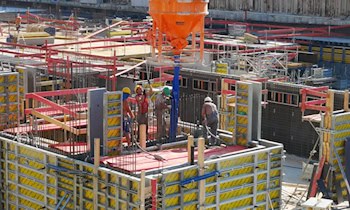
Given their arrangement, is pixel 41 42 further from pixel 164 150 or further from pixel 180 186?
pixel 180 186

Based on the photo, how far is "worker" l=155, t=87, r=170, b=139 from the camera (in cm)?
2119

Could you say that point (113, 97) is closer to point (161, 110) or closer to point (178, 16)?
point (161, 110)

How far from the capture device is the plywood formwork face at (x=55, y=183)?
709 inches

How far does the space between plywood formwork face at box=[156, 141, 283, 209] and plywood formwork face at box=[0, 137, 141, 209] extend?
889 millimetres

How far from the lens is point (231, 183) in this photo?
752 inches

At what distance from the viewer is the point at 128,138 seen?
20.2m

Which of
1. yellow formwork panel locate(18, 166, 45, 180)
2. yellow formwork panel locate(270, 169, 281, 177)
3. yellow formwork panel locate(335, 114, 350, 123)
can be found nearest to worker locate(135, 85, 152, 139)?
yellow formwork panel locate(18, 166, 45, 180)

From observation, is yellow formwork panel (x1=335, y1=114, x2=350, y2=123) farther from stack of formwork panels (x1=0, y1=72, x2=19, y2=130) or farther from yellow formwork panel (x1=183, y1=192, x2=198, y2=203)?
stack of formwork panels (x1=0, y1=72, x2=19, y2=130)

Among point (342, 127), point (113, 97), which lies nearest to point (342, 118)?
point (342, 127)

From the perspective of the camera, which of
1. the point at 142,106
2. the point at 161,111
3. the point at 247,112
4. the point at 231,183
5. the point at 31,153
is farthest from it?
the point at 161,111

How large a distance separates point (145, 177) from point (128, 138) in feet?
9.43

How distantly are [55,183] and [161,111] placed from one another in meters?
3.31

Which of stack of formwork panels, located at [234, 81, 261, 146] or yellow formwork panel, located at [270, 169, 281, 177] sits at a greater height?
stack of formwork panels, located at [234, 81, 261, 146]

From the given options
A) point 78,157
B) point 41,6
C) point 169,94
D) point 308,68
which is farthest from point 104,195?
point 41,6
